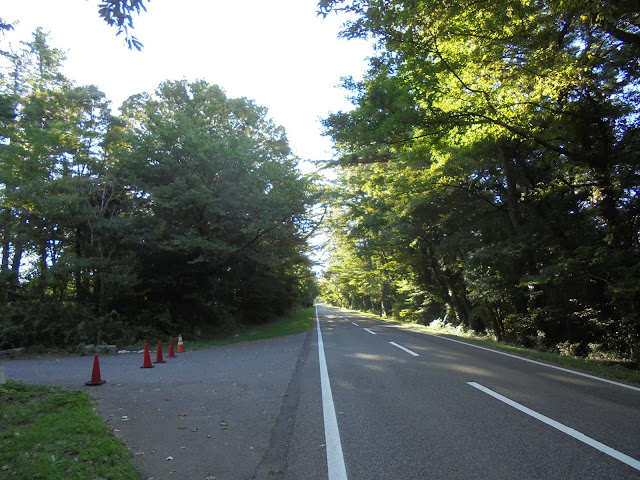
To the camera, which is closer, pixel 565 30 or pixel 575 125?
pixel 565 30

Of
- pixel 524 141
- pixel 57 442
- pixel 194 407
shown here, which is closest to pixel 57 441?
pixel 57 442

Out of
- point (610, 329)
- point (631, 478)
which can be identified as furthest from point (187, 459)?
point (610, 329)

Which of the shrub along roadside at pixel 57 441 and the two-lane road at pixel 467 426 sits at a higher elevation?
the shrub along roadside at pixel 57 441

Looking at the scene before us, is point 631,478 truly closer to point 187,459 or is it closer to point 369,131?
point 187,459

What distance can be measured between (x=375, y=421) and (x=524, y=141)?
11590mm

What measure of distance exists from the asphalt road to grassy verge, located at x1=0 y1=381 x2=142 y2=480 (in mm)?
285

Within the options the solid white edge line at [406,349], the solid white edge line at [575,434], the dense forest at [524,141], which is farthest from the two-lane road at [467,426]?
the dense forest at [524,141]

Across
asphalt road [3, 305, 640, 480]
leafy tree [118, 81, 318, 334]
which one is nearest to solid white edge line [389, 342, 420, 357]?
asphalt road [3, 305, 640, 480]

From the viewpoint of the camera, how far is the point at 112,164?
60.3ft

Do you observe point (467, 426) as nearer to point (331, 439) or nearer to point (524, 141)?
point (331, 439)

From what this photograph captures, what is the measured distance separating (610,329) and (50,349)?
19.9 metres

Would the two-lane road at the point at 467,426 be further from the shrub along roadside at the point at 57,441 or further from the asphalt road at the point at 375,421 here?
the shrub along roadside at the point at 57,441

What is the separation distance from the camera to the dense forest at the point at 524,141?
789cm

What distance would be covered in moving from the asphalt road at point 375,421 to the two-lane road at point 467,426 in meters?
0.02
